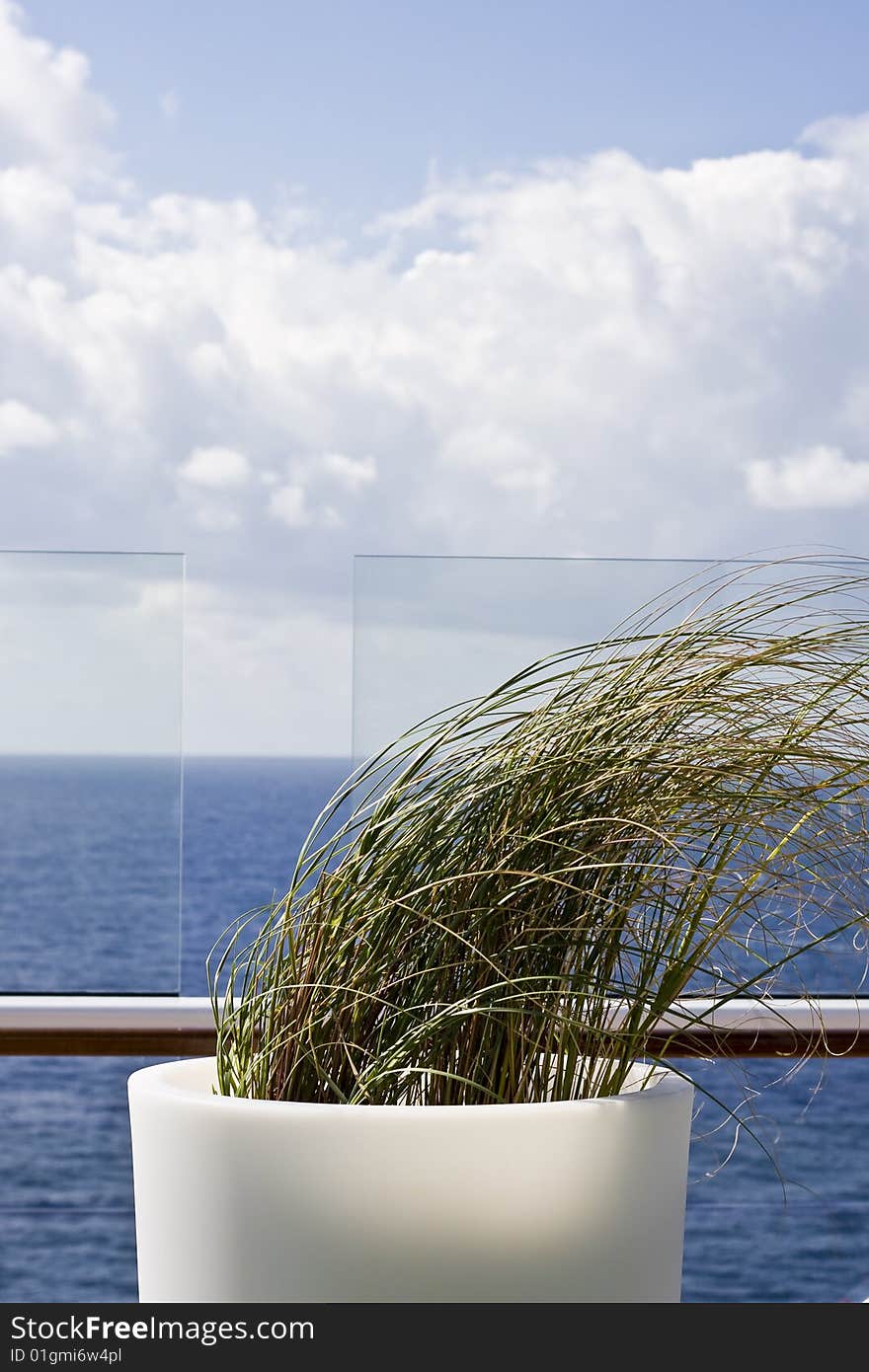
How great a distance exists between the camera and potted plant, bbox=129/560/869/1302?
0.98m

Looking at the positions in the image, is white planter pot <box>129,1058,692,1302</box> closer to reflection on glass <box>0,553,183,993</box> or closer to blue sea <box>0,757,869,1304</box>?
blue sea <box>0,757,869,1304</box>

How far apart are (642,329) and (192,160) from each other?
45.5 ft

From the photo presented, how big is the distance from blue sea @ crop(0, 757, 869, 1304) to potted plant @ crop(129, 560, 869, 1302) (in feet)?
3.36

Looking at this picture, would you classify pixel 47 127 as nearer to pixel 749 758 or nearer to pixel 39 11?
pixel 39 11

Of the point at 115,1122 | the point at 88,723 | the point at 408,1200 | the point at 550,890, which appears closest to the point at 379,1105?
the point at 408,1200

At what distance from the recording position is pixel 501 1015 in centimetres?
113

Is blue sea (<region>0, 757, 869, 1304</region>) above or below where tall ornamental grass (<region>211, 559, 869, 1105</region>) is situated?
below

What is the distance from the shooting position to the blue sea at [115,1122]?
2344 mm

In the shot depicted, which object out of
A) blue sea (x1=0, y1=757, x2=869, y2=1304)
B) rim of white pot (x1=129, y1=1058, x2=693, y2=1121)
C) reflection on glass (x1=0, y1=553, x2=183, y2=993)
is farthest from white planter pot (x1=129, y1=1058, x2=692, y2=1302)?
reflection on glass (x1=0, y1=553, x2=183, y2=993)

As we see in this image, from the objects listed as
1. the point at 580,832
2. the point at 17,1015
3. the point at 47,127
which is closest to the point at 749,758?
the point at 580,832

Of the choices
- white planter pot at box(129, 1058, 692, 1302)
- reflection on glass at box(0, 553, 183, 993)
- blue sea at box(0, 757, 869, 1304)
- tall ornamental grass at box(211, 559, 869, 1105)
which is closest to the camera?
white planter pot at box(129, 1058, 692, 1302)

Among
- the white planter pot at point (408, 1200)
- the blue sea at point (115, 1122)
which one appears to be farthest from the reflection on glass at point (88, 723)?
the white planter pot at point (408, 1200)

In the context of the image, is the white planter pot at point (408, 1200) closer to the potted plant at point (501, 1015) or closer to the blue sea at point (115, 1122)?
the potted plant at point (501, 1015)

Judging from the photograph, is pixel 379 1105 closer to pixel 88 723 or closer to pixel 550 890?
pixel 550 890
